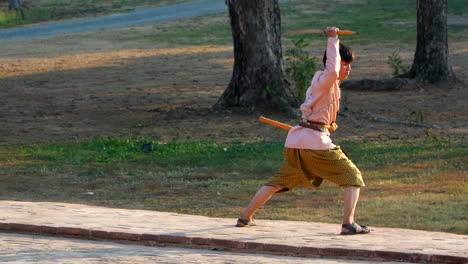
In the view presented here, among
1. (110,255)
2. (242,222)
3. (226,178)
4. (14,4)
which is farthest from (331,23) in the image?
(110,255)

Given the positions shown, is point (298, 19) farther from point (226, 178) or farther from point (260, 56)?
point (226, 178)

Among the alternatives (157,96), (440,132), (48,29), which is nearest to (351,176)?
(440,132)

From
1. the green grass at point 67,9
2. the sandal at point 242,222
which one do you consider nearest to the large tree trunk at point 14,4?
the green grass at point 67,9

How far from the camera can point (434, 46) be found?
2009cm

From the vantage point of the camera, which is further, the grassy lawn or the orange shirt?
the grassy lawn

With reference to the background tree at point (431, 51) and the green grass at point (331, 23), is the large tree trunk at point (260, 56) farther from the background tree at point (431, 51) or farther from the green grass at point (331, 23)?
the green grass at point (331, 23)

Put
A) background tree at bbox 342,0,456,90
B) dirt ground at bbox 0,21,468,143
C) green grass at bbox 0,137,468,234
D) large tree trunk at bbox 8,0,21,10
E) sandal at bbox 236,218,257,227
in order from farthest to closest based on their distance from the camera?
large tree trunk at bbox 8,0,21,10
background tree at bbox 342,0,456,90
dirt ground at bbox 0,21,468,143
green grass at bbox 0,137,468,234
sandal at bbox 236,218,257,227

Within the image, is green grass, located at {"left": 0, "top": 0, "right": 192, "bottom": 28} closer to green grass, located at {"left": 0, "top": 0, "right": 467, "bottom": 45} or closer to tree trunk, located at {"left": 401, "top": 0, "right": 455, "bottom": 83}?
green grass, located at {"left": 0, "top": 0, "right": 467, "bottom": 45}

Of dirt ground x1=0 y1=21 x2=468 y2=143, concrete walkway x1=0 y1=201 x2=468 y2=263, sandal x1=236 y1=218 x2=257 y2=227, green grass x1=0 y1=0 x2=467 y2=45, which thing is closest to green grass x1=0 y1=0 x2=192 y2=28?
green grass x1=0 y1=0 x2=467 y2=45

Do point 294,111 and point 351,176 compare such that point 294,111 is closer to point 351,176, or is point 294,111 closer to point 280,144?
point 280,144

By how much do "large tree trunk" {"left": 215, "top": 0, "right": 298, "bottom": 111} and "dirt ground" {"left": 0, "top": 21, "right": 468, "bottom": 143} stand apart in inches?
14.8

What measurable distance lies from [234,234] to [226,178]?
11.3 feet

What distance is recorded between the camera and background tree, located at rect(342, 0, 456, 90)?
19984 mm

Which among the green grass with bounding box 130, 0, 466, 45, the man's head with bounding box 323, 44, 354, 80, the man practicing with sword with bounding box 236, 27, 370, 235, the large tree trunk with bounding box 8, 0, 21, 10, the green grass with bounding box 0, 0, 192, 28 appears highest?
the man's head with bounding box 323, 44, 354, 80
